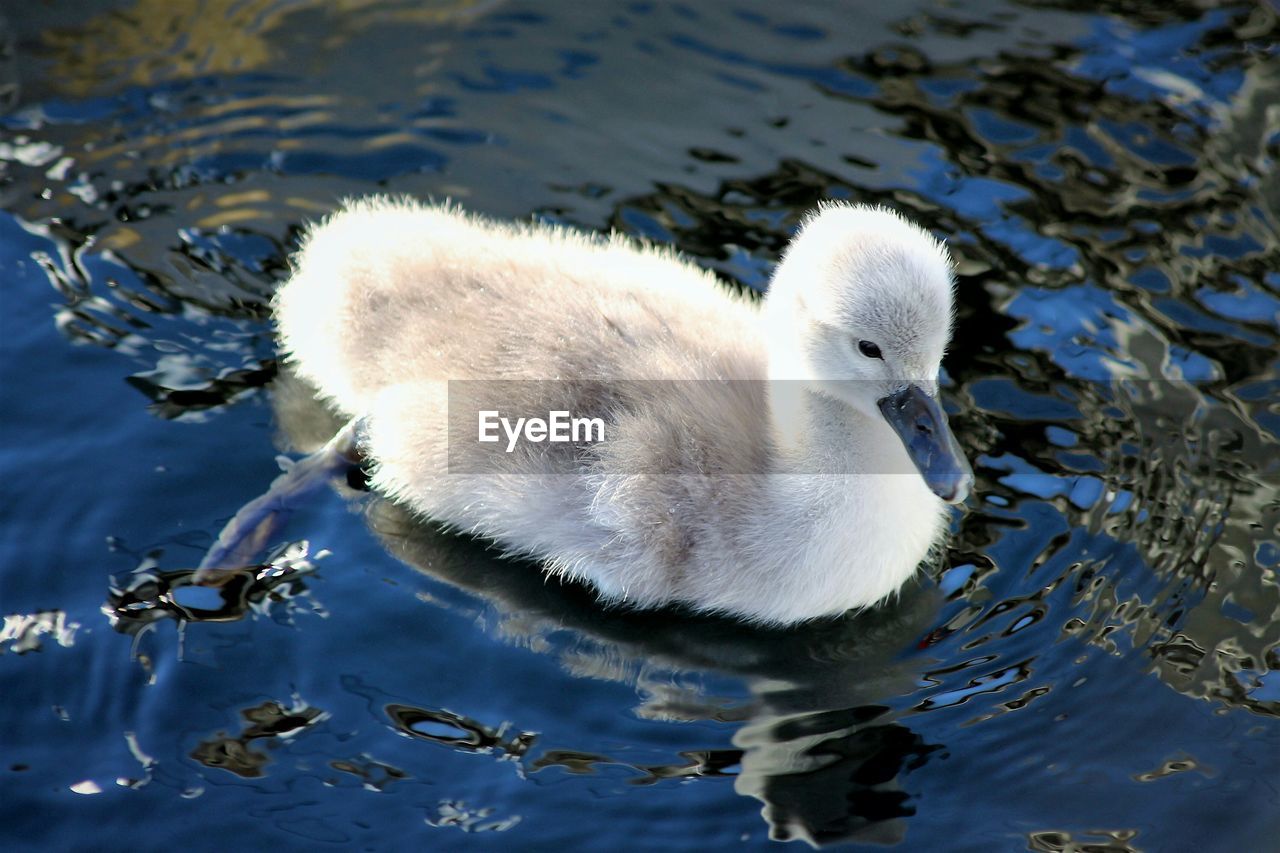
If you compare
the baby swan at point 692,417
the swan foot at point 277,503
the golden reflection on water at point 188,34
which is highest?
the golden reflection on water at point 188,34

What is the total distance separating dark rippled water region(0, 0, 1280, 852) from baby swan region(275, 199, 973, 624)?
22cm

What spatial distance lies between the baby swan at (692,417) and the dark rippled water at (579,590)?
0.72ft

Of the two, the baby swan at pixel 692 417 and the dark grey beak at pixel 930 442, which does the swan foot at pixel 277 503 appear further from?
the dark grey beak at pixel 930 442

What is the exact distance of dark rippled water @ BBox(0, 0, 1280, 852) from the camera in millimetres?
3619

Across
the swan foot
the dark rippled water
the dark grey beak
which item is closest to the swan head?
the dark grey beak

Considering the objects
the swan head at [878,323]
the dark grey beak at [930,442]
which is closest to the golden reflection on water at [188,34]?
the swan head at [878,323]

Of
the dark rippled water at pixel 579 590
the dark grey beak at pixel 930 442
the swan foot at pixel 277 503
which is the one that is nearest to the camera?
the dark rippled water at pixel 579 590

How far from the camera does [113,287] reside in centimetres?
502

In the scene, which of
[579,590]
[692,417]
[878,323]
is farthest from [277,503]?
[878,323]

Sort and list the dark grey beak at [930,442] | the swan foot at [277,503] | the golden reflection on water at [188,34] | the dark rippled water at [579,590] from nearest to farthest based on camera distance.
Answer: the dark rippled water at [579,590]
the dark grey beak at [930,442]
the swan foot at [277,503]
the golden reflection on water at [188,34]

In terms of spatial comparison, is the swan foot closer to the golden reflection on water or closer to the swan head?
the swan head

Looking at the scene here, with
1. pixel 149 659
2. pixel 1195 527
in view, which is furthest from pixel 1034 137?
pixel 149 659

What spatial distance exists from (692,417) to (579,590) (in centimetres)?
63

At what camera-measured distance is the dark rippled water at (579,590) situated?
142 inches
